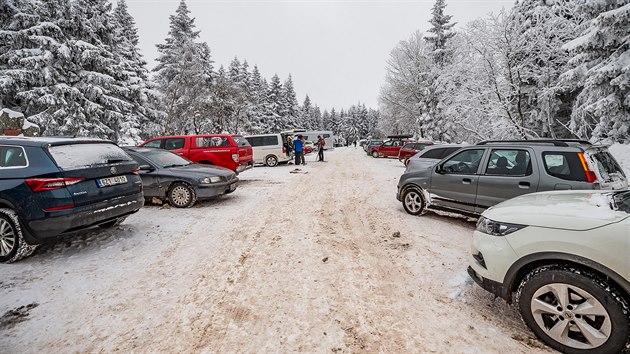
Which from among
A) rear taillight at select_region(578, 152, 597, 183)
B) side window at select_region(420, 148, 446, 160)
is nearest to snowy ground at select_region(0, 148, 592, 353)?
rear taillight at select_region(578, 152, 597, 183)

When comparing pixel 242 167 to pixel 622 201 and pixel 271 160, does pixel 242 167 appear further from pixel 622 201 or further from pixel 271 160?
pixel 622 201

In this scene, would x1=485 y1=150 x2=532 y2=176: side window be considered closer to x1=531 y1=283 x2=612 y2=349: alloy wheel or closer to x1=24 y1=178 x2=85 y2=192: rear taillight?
x1=531 y1=283 x2=612 y2=349: alloy wheel

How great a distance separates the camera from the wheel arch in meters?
2.09

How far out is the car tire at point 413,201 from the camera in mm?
6477

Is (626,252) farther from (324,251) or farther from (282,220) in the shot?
(282,220)

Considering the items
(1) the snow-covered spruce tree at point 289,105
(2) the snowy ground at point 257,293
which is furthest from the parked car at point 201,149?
(1) the snow-covered spruce tree at point 289,105

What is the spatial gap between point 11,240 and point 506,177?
25.9 feet

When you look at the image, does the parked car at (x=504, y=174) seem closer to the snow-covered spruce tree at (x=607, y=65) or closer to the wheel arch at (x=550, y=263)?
the wheel arch at (x=550, y=263)

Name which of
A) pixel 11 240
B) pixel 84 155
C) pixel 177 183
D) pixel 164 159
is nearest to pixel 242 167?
pixel 164 159

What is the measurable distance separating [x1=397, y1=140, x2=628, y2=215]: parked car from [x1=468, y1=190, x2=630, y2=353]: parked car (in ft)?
5.41

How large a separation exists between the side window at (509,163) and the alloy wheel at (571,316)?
3.08m

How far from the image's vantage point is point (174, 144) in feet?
33.5

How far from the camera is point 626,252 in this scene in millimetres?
2033

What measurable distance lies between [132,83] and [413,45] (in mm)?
28873
